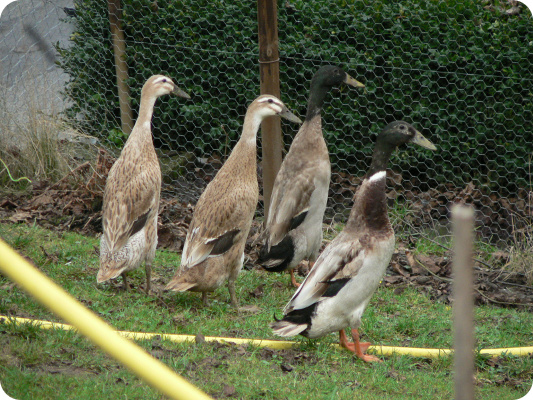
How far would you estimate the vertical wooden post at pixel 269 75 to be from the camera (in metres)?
6.68

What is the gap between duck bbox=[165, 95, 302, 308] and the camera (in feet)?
17.3

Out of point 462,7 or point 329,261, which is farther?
point 462,7

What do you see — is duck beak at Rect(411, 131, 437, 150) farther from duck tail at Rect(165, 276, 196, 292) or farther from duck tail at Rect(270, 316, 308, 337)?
duck tail at Rect(165, 276, 196, 292)

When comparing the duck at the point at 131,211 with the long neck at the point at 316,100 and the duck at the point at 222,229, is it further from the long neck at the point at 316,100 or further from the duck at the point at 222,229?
the long neck at the point at 316,100

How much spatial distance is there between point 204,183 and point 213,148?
0.49 meters

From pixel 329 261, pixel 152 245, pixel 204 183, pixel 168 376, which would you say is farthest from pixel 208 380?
pixel 204 183

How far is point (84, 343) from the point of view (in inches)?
171

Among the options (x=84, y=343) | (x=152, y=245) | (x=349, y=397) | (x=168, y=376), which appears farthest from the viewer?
(x=152, y=245)

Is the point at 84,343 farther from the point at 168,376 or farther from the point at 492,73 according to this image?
the point at 492,73

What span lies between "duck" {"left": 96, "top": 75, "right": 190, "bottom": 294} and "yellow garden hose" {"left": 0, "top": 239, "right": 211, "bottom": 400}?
3.37 metres

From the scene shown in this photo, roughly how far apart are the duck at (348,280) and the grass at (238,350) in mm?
210

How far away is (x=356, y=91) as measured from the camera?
26.9ft

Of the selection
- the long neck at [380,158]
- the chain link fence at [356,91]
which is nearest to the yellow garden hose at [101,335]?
the long neck at [380,158]

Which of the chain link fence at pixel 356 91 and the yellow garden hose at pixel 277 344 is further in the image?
the chain link fence at pixel 356 91
